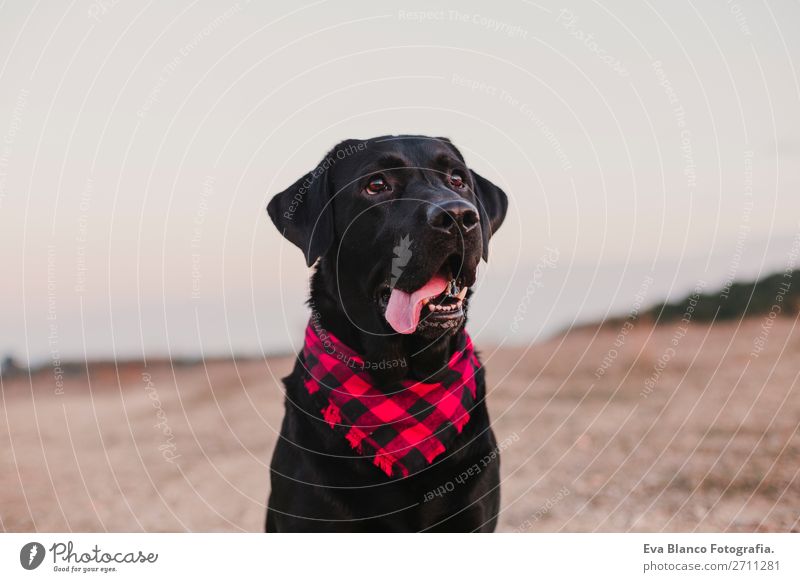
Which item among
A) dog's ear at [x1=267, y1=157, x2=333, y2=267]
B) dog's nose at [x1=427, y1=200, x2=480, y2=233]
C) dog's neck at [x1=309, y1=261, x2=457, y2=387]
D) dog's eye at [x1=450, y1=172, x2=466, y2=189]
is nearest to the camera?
dog's nose at [x1=427, y1=200, x2=480, y2=233]

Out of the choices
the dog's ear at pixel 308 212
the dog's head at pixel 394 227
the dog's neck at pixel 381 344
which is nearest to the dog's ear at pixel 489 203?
the dog's head at pixel 394 227

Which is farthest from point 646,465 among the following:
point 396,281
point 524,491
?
point 396,281

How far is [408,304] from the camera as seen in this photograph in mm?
4152

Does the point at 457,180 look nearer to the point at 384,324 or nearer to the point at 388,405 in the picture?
the point at 384,324

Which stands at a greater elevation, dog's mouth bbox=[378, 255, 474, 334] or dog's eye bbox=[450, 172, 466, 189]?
dog's eye bbox=[450, 172, 466, 189]

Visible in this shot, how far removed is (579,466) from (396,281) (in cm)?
510

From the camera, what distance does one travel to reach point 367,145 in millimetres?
4703

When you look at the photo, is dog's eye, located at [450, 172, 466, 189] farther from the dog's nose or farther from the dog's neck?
the dog's neck

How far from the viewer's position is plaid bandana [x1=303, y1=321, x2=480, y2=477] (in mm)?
4453

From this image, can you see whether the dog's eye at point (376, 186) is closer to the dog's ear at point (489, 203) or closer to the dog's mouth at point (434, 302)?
the dog's mouth at point (434, 302)
